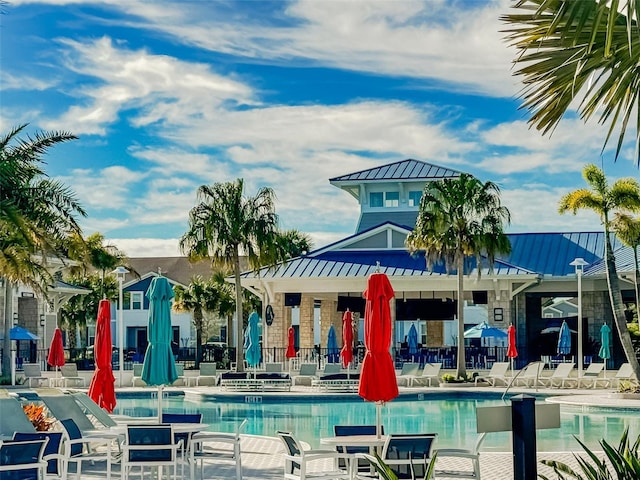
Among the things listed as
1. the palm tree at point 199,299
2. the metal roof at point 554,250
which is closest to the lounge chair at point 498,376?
the metal roof at point 554,250

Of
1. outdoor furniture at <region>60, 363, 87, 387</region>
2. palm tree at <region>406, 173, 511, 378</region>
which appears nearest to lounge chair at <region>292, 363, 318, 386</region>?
palm tree at <region>406, 173, 511, 378</region>

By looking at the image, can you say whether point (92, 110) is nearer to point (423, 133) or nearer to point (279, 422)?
point (423, 133)

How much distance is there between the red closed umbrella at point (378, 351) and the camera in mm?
12180

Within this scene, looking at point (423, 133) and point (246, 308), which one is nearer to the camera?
point (423, 133)

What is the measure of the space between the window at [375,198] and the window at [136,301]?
22.1 m

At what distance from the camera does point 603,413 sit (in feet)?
73.4

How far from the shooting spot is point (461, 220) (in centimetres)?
2894

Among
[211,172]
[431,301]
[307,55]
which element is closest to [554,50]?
[307,55]

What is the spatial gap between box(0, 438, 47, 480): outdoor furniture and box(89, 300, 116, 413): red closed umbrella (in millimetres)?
4425

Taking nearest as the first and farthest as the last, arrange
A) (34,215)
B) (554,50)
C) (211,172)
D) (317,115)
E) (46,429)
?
(554,50) → (46,429) → (34,215) → (317,115) → (211,172)

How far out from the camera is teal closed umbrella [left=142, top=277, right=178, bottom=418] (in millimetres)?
14609

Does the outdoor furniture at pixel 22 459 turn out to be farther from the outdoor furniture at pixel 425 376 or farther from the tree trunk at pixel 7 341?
the tree trunk at pixel 7 341

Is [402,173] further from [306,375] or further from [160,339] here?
[160,339]

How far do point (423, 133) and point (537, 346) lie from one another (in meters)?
14.9
